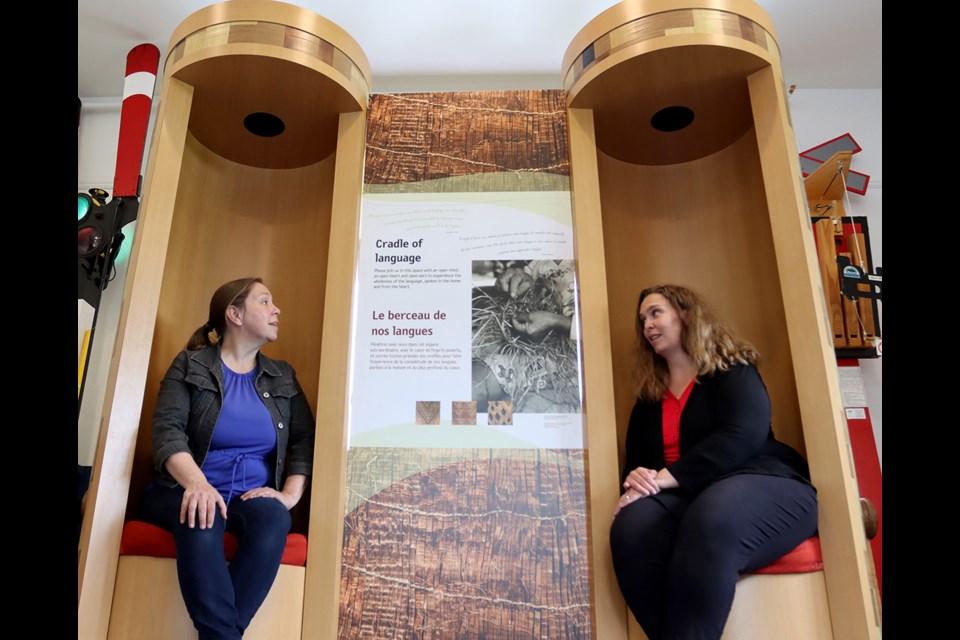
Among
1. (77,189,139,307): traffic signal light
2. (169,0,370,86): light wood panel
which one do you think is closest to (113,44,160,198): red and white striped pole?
(77,189,139,307): traffic signal light

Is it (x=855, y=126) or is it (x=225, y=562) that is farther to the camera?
(x=855, y=126)

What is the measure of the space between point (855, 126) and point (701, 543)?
3.02 metres

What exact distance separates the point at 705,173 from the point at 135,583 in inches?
106

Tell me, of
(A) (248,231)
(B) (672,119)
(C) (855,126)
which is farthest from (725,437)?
(C) (855,126)

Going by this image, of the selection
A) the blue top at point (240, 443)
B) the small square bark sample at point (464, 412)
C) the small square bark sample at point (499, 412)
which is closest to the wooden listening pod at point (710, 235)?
the small square bark sample at point (499, 412)

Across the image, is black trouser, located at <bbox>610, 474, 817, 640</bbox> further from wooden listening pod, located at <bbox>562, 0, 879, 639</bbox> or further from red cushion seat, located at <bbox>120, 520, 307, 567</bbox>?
red cushion seat, located at <bbox>120, 520, 307, 567</bbox>

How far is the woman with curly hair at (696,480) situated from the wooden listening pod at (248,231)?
100 centimetres

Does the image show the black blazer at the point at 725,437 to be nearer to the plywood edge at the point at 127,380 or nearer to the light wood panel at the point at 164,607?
the light wood panel at the point at 164,607

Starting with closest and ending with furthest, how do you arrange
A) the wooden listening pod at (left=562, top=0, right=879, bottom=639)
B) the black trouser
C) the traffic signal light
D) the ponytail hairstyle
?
the black trouser < the wooden listening pod at (left=562, top=0, right=879, bottom=639) < the ponytail hairstyle < the traffic signal light

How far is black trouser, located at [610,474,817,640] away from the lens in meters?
1.89

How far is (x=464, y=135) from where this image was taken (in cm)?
297

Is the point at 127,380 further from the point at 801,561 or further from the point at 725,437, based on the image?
the point at 801,561

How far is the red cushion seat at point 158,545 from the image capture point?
2.18 metres

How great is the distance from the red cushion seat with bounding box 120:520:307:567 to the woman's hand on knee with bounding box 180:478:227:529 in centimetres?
12
